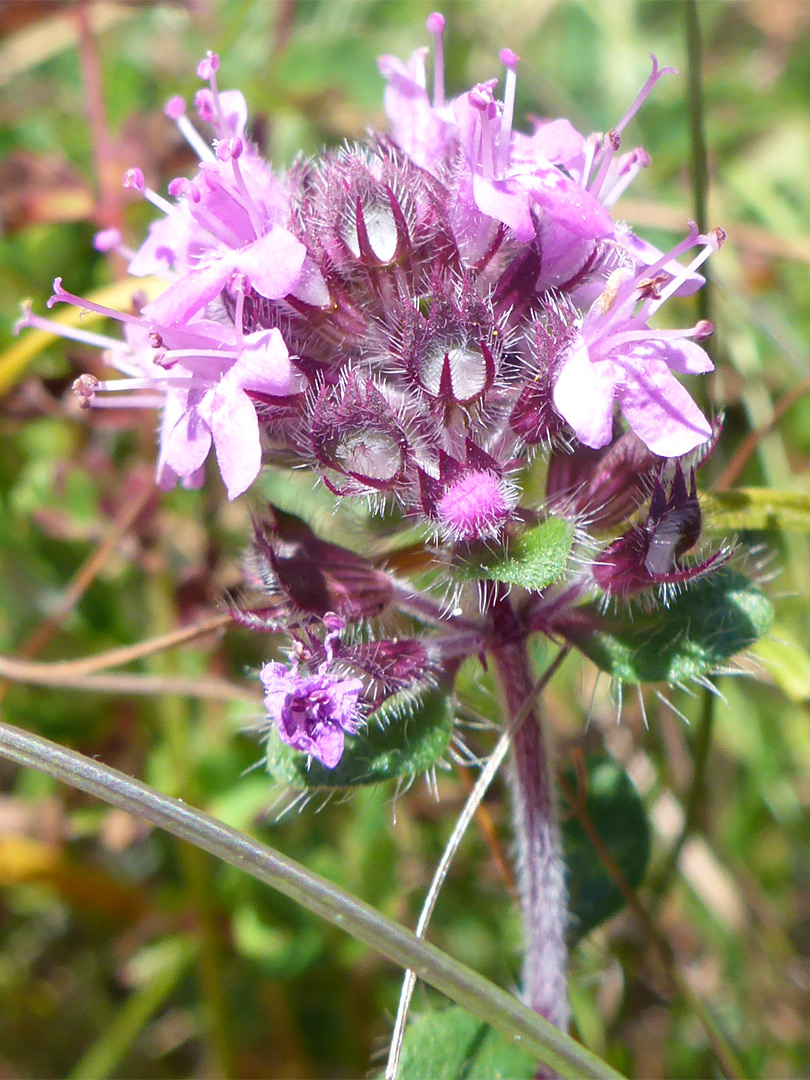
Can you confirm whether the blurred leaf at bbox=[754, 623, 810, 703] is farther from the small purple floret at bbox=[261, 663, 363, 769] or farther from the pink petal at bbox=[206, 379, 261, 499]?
the pink petal at bbox=[206, 379, 261, 499]

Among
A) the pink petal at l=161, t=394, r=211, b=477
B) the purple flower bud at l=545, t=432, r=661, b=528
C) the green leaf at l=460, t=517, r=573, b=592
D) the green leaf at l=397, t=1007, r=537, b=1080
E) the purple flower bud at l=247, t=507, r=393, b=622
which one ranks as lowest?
the green leaf at l=397, t=1007, r=537, b=1080

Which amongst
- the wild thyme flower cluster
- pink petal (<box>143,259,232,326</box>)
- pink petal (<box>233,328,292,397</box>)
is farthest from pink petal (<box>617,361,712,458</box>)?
pink petal (<box>143,259,232,326</box>)

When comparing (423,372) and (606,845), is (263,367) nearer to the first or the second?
(423,372)

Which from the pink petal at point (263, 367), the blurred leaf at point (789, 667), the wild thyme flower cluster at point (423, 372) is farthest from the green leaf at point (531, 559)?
the blurred leaf at point (789, 667)

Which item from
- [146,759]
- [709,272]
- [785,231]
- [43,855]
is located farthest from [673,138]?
[43,855]

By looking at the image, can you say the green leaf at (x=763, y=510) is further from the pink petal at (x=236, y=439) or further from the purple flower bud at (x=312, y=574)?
the pink petal at (x=236, y=439)

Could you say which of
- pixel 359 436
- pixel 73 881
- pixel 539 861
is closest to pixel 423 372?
pixel 359 436
